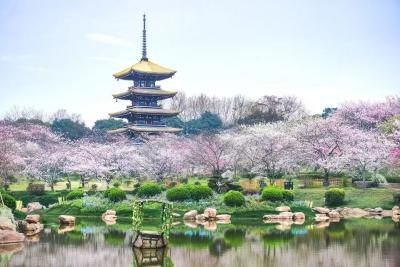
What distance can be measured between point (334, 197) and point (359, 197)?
2338 mm

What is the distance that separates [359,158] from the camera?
5016cm

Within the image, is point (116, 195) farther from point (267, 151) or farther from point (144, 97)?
point (144, 97)

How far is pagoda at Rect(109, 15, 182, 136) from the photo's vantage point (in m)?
73.4

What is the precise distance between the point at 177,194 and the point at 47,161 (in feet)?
66.5

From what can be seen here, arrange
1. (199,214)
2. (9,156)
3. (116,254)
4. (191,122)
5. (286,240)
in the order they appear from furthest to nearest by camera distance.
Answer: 1. (191,122)
2. (9,156)
3. (199,214)
4. (286,240)
5. (116,254)

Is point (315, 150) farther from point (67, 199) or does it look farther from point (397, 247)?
point (397, 247)

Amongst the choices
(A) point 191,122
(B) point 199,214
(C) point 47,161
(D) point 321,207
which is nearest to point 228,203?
(B) point 199,214

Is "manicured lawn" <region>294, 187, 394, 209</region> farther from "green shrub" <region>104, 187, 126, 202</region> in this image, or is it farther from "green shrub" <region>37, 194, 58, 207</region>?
"green shrub" <region>37, 194, 58, 207</region>

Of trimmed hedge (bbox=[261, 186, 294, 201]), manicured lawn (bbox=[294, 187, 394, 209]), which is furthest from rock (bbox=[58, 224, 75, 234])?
manicured lawn (bbox=[294, 187, 394, 209])

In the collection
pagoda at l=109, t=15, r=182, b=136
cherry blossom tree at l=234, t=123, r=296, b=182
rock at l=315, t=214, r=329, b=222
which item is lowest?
rock at l=315, t=214, r=329, b=222

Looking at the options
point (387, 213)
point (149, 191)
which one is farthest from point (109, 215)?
point (387, 213)

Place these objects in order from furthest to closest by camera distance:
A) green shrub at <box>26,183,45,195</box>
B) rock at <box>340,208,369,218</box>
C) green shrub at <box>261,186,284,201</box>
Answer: green shrub at <box>26,183,45,195</box>, rock at <box>340,208,369,218</box>, green shrub at <box>261,186,284,201</box>

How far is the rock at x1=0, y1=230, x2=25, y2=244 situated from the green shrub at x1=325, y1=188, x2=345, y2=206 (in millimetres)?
23722

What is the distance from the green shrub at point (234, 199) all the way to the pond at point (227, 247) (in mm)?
4880
